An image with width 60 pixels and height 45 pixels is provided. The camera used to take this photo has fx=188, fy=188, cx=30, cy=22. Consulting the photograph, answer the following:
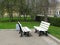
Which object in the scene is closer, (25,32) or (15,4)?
(25,32)

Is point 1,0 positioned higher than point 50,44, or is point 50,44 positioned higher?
point 1,0

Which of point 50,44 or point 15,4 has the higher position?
point 15,4

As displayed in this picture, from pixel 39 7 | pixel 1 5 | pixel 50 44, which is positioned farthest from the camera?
pixel 39 7

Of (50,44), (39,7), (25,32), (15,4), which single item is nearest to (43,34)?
(25,32)

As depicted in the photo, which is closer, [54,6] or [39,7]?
[39,7]

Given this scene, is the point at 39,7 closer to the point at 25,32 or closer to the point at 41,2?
the point at 41,2

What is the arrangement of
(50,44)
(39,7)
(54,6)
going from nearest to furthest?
(50,44) < (39,7) < (54,6)

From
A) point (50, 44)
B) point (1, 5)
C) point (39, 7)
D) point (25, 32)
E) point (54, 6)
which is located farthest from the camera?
point (54, 6)

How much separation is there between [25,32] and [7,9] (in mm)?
16443

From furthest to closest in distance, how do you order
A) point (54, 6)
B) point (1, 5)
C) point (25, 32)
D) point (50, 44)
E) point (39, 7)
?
point (54, 6) → point (39, 7) → point (1, 5) → point (25, 32) → point (50, 44)

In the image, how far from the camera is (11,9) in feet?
94.0

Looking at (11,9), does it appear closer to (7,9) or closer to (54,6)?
(7,9)

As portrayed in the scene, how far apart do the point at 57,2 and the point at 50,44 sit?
4859cm

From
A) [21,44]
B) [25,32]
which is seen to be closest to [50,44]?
[21,44]
